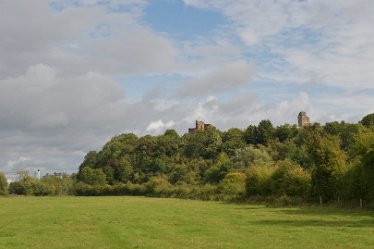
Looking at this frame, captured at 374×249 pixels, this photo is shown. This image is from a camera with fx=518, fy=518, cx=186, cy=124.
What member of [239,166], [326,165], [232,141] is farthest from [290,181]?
[232,141]

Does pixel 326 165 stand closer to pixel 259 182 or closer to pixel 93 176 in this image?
pixel 259 182

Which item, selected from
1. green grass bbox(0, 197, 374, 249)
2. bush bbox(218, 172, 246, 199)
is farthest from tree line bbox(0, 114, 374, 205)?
green grass bbox(0, 197, 374, 249)

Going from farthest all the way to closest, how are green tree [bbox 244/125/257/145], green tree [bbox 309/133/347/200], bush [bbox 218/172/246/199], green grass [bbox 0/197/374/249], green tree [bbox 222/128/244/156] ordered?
green tree [bbox 244/125/257/145] → green tree [bbox 222/128/244/156] → bush [bbox 218/172/246/199] → green tree [bbox 309/133/347/200] → green grass [bbox 0/197/374/249]

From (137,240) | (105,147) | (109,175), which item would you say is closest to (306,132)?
(109,175)

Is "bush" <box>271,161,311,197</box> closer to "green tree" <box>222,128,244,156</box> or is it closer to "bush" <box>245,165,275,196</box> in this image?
"bush" <box>245,165,275,196</box>

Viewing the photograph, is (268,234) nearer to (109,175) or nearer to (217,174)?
(217,174)

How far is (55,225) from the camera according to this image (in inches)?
1591

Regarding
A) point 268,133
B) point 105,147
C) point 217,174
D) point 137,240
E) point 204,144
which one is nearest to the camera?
point 137,240

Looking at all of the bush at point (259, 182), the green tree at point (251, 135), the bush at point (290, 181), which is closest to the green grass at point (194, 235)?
the bush at point (290, 181)

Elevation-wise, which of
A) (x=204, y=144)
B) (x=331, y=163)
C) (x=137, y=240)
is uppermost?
(x=204, y=144)

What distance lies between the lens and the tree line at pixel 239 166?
→ 60.8 metres

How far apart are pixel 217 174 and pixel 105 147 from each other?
255ft

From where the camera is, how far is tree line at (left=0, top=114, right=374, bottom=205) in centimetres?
6081

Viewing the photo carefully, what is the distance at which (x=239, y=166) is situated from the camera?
116 metres
